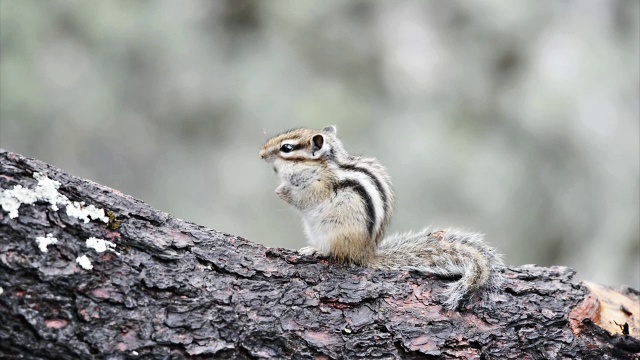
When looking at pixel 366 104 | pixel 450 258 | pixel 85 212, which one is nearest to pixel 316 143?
pixel 450 258

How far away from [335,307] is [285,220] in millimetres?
5976

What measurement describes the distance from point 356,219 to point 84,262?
1375mm

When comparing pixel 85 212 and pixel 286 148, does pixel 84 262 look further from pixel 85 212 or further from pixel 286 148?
pixel 286 148

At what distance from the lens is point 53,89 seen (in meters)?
8.95

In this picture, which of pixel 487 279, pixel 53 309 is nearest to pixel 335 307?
pixel 487 279

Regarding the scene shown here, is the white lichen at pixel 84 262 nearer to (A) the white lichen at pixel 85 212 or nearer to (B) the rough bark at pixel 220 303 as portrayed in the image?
(B) the rough bark at pixel 220 303

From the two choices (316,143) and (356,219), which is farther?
(316,143)

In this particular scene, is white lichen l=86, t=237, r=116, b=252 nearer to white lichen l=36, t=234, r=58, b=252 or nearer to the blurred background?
white lichen l=36, t=234, r=58, b=252

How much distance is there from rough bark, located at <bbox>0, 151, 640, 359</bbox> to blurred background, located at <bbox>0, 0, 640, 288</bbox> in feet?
18.2

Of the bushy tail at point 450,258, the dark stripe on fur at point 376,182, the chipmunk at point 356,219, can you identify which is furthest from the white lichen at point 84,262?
the dark stripe on fur at point 376,182

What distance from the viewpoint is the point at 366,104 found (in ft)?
30.6

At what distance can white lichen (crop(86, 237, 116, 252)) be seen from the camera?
8.74ft

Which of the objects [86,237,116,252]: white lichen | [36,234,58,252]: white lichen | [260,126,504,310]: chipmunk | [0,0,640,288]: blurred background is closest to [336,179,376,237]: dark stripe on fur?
[260,126,504,310]: chipmunk

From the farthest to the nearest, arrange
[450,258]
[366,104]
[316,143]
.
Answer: [366,104], [316,143], [450,258]
